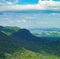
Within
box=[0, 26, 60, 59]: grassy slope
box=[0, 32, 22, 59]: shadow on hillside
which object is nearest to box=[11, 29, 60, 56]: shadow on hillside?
box=[0, 26, 60, 59]: grassy slope

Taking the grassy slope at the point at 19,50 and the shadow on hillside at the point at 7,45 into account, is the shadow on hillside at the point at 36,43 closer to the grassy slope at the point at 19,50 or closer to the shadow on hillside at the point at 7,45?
the grassy slope at the point at 19,50

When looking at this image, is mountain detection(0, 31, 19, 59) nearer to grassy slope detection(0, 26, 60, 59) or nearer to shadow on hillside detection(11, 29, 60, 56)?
grassy slope detection(0, 26, 60, 59)

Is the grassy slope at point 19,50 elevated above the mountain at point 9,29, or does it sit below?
below

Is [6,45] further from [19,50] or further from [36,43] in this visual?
[36,43]

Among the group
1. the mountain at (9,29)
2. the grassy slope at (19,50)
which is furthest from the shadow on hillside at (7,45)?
the mountain at (9,29)

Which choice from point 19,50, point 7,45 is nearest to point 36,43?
point 19,50

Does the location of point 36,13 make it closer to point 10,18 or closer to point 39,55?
point 10,18

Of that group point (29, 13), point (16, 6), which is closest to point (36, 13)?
point (29, 13)

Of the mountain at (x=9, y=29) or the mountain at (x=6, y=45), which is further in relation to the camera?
the mountain at (x=9, y=29)
